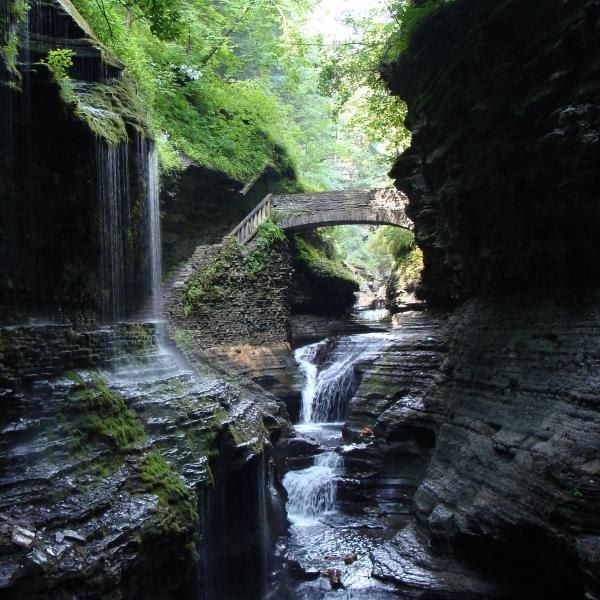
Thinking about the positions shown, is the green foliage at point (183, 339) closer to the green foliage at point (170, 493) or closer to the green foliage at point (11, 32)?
the green foliage at point (170, 493)

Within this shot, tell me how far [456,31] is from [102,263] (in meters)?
7.31

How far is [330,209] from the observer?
19312 millimetres

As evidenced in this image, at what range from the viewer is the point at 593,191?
6523 mm

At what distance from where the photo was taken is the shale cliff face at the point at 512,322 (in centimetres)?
576

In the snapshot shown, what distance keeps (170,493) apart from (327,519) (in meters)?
5.00

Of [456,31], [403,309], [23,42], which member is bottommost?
[403,309]

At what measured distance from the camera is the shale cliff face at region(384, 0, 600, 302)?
6.51m

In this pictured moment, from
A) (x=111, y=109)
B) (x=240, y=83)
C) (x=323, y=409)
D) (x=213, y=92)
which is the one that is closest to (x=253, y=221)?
(x=213, y=92)

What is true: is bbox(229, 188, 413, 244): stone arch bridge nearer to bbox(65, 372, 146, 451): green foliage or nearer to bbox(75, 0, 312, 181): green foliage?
bbox(75, 0, 312, 181): green foliage

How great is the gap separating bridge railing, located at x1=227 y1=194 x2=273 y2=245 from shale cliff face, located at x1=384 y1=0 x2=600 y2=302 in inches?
353

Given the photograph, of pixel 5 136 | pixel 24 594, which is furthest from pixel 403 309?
pixel 24 594

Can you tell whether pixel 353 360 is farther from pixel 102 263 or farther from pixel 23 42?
pixel 23 42

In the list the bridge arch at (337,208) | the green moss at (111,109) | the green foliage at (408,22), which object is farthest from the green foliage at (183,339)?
the green foliage at (408,22)

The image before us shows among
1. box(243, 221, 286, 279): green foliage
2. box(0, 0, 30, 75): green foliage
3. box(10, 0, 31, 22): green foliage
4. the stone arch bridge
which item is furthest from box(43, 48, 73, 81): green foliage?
the stone arch bridge
